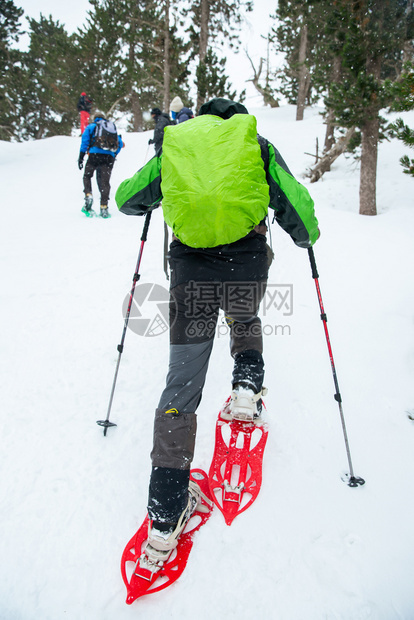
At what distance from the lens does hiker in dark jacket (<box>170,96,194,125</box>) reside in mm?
7997

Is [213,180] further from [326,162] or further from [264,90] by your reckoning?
[264,90]

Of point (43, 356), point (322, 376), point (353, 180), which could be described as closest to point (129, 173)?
point (353, 180)

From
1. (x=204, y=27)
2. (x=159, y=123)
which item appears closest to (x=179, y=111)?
(x=159, y=123)

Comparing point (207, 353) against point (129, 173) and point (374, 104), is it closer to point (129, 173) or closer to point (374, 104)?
point (374, 104)

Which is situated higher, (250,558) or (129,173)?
(129,173)

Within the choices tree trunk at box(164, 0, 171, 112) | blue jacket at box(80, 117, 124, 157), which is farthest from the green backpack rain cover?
tree trunk at box(164, 0, 171, 112)

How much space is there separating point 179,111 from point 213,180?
8320 mm

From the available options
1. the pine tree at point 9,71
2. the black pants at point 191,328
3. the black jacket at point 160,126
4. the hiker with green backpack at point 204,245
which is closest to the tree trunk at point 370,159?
the black jacket at point 160,126

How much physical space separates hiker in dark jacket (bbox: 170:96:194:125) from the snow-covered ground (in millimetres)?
4853

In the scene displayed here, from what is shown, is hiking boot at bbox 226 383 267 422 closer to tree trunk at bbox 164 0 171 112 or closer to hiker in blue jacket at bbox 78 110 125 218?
hiker in blue jacket at bbox 78 110 125 218

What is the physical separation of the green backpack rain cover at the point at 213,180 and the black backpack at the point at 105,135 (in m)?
5.89

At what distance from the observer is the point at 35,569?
1.68 m

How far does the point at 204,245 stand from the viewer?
6.02ft

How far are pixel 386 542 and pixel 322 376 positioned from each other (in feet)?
4.86
